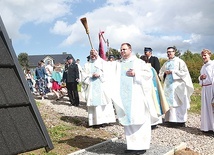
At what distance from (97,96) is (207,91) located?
2.81 meters

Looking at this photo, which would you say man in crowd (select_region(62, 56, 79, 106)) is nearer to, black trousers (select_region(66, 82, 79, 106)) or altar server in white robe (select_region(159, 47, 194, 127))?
black trousers (select_region(66, 82, 79, 106))

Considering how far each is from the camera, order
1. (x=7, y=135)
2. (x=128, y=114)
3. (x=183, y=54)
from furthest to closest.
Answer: (x=183, y=54), (x=128, y=114), (x=7, y=135)

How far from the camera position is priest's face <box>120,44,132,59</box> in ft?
18.0

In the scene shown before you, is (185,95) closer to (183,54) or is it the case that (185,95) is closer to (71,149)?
(71,149)

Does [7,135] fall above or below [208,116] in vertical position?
above

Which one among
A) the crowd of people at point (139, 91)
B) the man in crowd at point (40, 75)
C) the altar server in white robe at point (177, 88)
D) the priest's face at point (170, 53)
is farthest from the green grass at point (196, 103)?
the man in crowd at point (40, 75)

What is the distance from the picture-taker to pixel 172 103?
8047 mm

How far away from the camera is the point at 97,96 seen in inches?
316

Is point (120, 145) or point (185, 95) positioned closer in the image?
point (120, 145)

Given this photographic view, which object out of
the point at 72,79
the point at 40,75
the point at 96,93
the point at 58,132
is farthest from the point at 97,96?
the point at 40,75

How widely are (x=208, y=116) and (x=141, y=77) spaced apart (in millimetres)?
2698

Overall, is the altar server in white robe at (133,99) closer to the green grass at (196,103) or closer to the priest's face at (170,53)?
the priest's face at (170,53)

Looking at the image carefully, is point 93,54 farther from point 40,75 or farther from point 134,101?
point 40,75

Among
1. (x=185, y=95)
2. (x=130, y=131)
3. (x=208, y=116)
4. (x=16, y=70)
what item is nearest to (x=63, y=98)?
(x=185, y=95)
